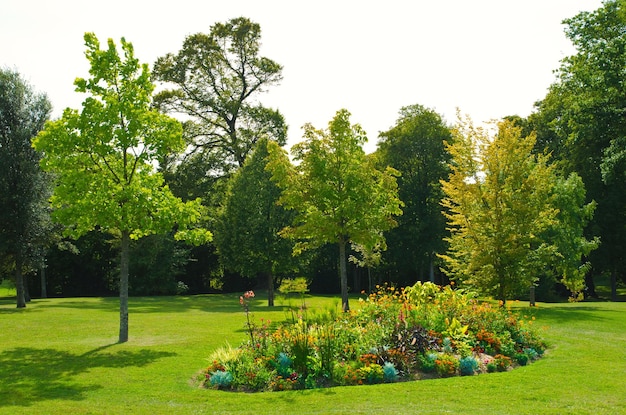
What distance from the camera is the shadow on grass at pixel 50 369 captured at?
985 cm

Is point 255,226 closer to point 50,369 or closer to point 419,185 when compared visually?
point 419,185

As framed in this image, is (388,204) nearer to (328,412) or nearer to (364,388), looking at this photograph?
(364,388)

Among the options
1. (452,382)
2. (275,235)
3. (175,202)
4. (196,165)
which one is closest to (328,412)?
(452,382)

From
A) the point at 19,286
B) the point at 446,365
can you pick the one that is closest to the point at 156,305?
the point at 19,286

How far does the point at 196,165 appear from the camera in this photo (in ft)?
142

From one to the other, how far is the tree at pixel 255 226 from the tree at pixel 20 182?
957cm

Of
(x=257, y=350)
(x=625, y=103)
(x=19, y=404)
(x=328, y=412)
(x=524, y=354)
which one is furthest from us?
(x=625, y=103)

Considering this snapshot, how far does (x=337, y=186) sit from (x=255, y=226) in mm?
7665

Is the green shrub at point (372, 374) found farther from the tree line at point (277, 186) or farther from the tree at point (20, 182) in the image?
the tree at point (20, 182)

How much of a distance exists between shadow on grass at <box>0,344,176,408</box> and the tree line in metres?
2.65

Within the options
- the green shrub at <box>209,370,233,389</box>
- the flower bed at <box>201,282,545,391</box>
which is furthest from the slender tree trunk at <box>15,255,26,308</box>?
the green shrub at <box>209,370,233,389</box>

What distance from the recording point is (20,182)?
2814 cm

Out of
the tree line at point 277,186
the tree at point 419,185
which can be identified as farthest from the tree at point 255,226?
the tree at point 419,185

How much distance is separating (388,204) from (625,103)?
12645 millimetres
